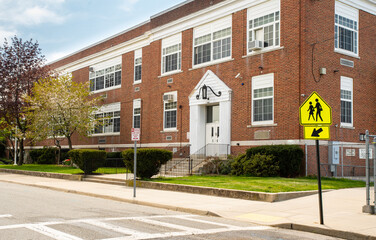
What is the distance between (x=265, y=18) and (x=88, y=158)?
13.1m

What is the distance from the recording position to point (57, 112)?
109 ft

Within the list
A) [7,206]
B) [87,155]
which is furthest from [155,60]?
[7,206]

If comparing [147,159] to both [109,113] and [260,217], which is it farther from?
[109,113]

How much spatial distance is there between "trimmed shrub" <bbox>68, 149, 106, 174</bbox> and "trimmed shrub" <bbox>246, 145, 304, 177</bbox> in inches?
415

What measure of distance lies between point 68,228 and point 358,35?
67.9ft

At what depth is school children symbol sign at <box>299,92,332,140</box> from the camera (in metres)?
10.0

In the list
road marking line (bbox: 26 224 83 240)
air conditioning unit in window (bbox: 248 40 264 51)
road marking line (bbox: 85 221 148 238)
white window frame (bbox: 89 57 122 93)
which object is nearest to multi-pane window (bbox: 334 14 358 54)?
air conditioning unit in window (bbox: 248 40 264 51)

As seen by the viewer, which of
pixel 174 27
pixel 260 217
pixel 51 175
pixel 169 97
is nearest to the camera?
pixel 260 217

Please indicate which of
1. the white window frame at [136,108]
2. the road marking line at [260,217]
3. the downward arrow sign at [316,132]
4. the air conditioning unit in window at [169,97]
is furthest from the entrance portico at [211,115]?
the downward arrow sign at [316,132]

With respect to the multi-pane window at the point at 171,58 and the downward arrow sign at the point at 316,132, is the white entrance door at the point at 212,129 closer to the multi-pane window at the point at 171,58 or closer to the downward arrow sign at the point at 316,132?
the multi-pane window at the point at 171,58

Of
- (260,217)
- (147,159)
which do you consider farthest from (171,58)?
(260,217)

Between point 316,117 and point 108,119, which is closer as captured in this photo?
point 316,117

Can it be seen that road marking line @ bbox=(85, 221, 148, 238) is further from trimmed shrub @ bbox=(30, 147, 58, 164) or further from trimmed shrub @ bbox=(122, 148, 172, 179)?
trimmed shrub @ bbox=(30, 147, 58, 164)

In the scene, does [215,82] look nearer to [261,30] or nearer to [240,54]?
[240,54]
